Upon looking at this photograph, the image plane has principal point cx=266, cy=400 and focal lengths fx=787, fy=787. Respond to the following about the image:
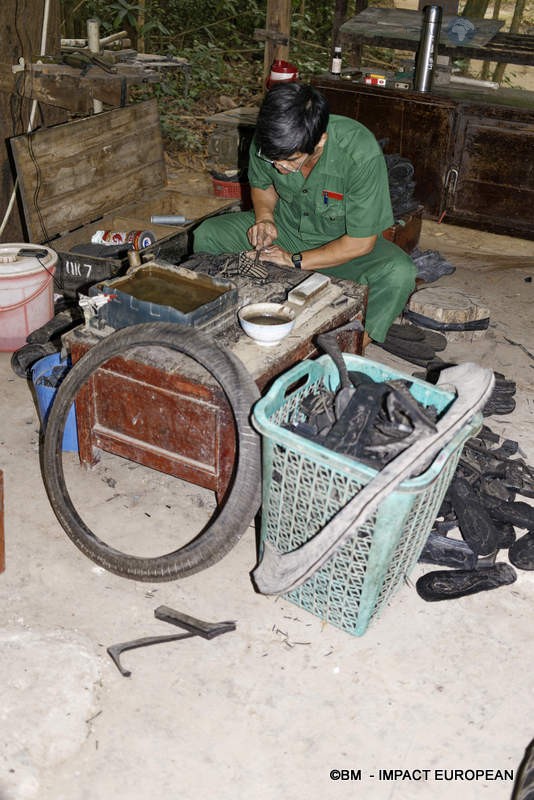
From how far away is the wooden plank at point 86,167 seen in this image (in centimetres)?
484

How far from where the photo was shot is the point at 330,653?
109 inches

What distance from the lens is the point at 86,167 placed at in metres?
5.29

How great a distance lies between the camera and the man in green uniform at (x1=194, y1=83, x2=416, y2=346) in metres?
3.98

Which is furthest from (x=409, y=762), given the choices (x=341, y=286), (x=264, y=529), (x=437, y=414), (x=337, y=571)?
(x=341, y=286)

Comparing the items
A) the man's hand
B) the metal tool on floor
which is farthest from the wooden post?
the metal tool on floor

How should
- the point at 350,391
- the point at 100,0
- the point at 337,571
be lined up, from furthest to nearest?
the point at 100,0, the point at 350,391, the point at 337,571

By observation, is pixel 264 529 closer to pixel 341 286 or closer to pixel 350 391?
pixel 350 391

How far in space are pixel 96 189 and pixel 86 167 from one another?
18 centimetres

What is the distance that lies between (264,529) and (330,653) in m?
0.50

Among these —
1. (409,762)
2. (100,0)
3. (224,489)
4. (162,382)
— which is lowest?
(409,762)

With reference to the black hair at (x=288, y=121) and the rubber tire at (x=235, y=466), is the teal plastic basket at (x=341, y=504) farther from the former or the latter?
the black hair at (x=288, y=121)

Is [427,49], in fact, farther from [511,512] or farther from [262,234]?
[511,512]

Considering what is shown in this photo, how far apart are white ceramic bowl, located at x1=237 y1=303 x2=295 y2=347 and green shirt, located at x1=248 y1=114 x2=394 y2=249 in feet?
3.38

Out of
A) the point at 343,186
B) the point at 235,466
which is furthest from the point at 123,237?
the point at 235,466
